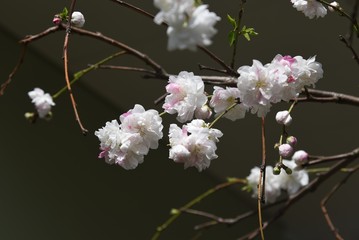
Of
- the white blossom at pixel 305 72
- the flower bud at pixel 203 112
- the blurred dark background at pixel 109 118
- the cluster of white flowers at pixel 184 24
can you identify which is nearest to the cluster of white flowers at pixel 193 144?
the flower bud at pixel 203 112

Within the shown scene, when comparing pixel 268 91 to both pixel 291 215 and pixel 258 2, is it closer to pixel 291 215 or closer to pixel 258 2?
pixel 258 2

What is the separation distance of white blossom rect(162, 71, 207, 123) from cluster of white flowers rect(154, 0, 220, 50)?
25 cm

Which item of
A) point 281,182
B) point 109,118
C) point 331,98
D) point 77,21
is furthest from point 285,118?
point 109,118

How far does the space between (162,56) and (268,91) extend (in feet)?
4.86

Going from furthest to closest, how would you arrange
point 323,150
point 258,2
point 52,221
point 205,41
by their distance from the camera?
point 323,150 → point 52,221 → point 258,2 → point 205,41

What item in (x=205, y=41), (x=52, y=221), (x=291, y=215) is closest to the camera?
(x=205, y=41)

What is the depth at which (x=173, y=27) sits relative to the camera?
1.69 feet

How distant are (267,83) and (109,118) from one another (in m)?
1.80

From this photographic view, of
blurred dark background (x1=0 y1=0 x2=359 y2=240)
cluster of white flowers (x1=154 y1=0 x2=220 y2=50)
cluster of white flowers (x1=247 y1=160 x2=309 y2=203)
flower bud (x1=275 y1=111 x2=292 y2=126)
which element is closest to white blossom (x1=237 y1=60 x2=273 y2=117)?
flower bud (x1=275 y1=111 x2=292 y2=126)

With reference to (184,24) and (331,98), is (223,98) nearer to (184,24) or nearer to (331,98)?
(331,98)

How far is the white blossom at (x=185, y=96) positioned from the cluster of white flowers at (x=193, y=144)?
21 mm

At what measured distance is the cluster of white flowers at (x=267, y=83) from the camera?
2.47ft

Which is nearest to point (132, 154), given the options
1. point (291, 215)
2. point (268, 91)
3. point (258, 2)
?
point (268, 91)

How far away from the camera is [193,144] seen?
77cm
